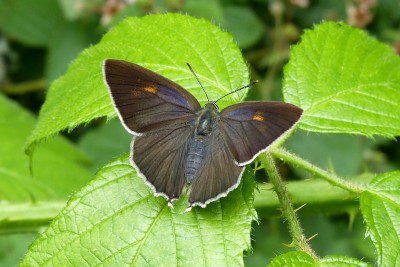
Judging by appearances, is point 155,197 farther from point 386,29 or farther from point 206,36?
point 386,29

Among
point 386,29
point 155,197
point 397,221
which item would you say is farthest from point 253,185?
point 386,29

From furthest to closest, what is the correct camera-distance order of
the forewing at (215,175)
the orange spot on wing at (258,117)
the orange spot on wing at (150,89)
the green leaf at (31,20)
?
1. the green leaf at (31,20)
2. the orange spot on wing at (150,89)
3. the orange spot on wing at (258,117)
4. the forewing at (215,175)

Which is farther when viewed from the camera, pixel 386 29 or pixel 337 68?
pixel 386 29

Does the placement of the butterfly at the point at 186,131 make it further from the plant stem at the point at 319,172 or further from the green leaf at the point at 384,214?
the green leaf at the point at 384,214

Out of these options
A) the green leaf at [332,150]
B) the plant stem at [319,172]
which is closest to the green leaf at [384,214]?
the plant stem at [319,172]

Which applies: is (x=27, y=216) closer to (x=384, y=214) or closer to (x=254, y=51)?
(x=384, y=214)
